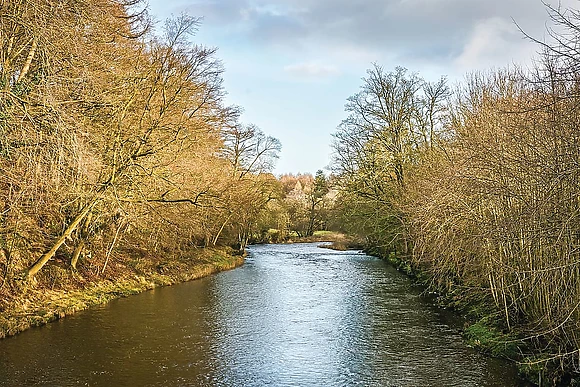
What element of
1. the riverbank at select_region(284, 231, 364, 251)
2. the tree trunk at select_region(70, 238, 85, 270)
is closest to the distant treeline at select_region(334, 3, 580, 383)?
the tree trunk at select_region(70, 238, 85, 270)

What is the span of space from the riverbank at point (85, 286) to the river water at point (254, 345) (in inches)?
18.1

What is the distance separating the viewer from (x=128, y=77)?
559 inches

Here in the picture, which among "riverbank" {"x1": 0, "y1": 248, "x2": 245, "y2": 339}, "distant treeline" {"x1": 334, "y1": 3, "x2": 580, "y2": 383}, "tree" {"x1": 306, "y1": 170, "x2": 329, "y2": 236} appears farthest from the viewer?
"tree" {"x1": 306, "y1": 170, "x2": 329, "y2": 236}

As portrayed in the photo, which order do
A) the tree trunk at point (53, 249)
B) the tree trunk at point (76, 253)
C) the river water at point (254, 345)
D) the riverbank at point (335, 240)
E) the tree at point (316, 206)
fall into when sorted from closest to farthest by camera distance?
the river water at point (254, 345) → the tree trunk at point (53, 249) → the tree trunk at point (76, 253) → the riverbank at point (335, 240) → the tree at point (316, 206)

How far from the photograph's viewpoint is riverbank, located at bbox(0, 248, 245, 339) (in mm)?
12898

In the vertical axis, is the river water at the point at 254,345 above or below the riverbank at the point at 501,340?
below

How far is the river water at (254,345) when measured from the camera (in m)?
9.29

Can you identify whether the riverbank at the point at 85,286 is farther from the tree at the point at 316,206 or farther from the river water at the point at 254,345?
the tree at the point at 316,206

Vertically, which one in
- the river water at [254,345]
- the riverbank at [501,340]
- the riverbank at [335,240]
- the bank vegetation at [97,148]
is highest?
the bank vegetation at [97,148]

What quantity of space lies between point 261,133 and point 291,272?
16.1 meters

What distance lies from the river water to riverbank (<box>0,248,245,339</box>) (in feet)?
1.50

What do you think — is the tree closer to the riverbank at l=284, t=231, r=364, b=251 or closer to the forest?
the riverbank at l=284, t=231, r=364, b=251

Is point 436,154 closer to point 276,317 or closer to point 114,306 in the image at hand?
point 276,317

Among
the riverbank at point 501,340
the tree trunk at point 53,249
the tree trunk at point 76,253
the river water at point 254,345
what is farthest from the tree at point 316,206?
the tree trunk at point 53,249
